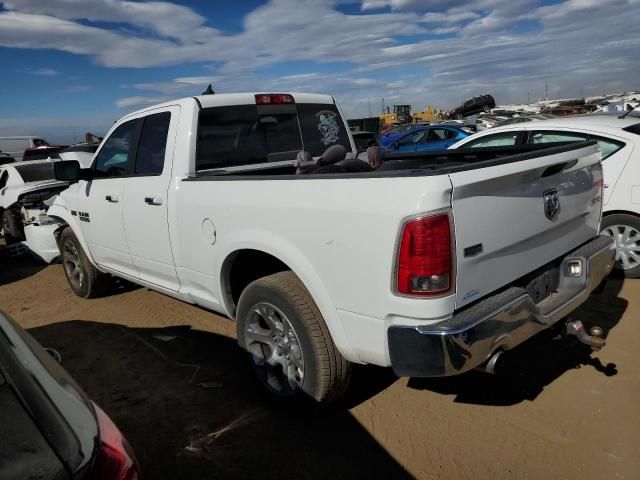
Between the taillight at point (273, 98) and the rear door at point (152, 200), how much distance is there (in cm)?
72

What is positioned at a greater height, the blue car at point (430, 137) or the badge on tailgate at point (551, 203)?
the badge on tailgate at point (551, 203)

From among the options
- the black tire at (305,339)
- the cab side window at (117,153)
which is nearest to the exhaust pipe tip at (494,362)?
the black tire at (305,339)

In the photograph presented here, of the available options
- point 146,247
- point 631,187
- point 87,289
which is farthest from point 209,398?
point 631,187

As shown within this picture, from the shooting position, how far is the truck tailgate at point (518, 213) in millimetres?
2234

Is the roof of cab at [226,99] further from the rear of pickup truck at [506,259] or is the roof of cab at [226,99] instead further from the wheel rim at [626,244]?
the wheel rim at [626,244]

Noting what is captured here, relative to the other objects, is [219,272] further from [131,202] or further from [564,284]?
[564,284]

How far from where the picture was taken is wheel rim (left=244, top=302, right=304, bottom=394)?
2.96 metres

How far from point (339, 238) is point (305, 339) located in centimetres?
68

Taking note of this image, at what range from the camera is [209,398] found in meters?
3.39

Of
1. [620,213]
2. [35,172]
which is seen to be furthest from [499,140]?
[35,172]

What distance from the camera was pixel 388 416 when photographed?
10.0ft

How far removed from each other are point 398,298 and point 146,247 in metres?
2.53

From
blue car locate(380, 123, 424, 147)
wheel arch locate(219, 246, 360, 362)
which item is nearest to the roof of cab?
wheel arch locate(219, 246, 360, 362)

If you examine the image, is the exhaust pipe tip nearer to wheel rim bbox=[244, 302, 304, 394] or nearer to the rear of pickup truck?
the rear of pickup truck
